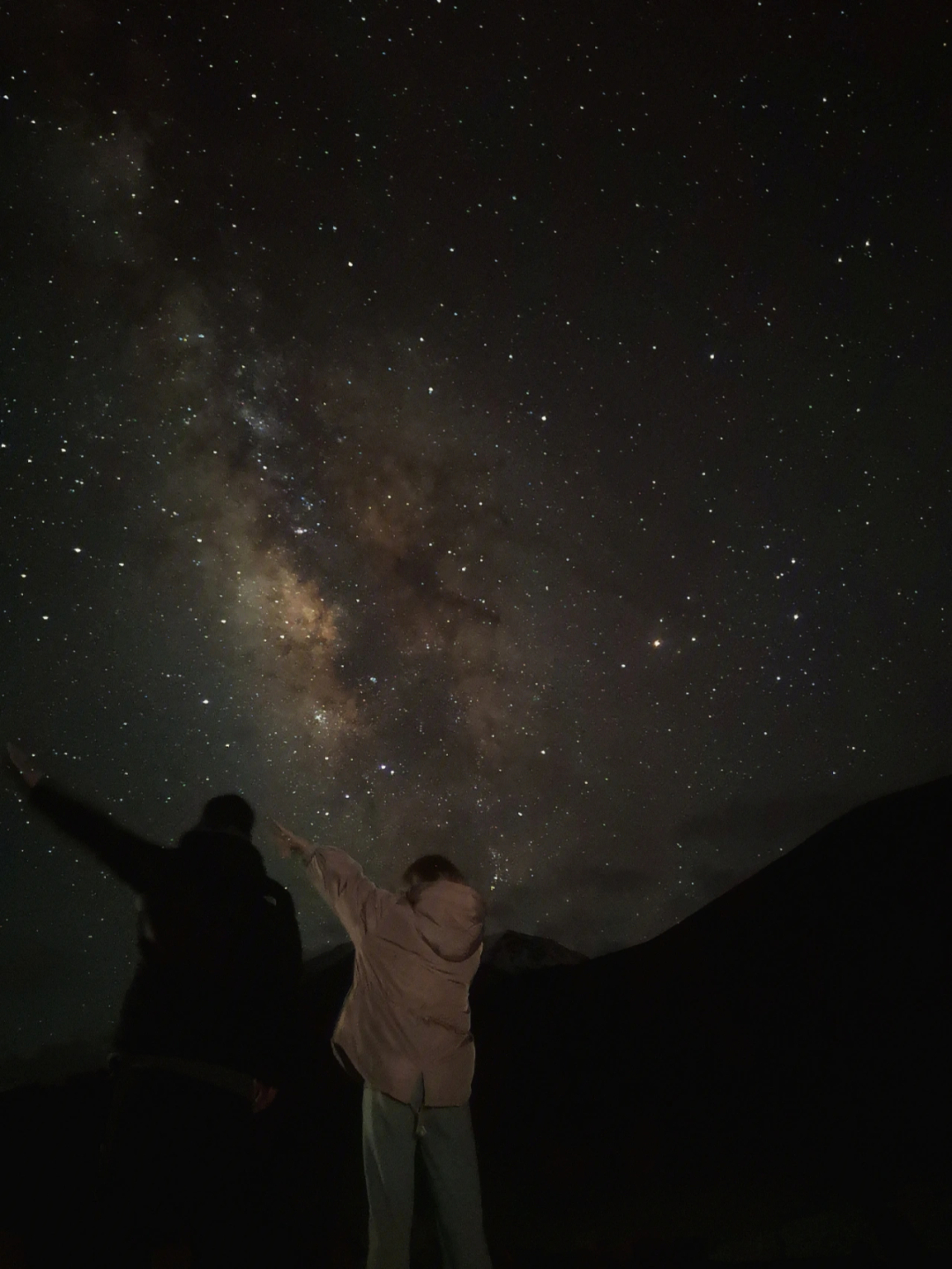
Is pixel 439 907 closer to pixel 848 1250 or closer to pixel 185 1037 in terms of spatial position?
pixel 185 1037

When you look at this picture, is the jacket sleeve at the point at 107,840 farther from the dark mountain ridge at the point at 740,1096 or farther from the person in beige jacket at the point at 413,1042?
the dark mountain ridge at the point at 740,1096

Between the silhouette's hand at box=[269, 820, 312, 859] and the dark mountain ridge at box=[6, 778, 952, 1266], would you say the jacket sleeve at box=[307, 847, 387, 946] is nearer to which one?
the silhouette's hand at box=[269, 820, 312, 859]

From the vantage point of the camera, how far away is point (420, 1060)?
2.90m

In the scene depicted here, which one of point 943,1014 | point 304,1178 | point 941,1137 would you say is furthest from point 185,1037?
point 943,1014

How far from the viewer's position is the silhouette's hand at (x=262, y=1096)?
225 cm

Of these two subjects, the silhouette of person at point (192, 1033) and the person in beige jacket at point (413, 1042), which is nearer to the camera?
the silhouette of person at point (192, 1033)

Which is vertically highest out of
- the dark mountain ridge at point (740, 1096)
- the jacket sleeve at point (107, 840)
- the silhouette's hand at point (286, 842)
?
the silhouette's hand at point (286, 842)

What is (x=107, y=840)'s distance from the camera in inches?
87.0

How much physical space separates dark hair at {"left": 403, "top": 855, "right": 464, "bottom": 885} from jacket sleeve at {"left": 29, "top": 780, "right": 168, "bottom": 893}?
4.25 feet

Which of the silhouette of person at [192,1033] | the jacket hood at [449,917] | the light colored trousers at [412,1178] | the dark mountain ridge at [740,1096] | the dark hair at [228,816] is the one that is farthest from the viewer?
the dark mountain ridge at [740,1096]

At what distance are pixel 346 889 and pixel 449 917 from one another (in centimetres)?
53

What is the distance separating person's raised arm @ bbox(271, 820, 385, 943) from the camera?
3.21 meters

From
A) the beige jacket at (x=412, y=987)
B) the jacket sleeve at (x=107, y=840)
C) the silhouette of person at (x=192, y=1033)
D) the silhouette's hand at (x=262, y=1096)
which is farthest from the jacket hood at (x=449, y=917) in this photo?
the jacket sleeve at (x=107, y=840)

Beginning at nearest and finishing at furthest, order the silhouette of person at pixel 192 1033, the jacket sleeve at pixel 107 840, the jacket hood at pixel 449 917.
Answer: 1. the silhouette of person at pixel 192 1033
2. the jacket sleeve at pixel 107 840
3. the jacket hood at pixel 449 917
